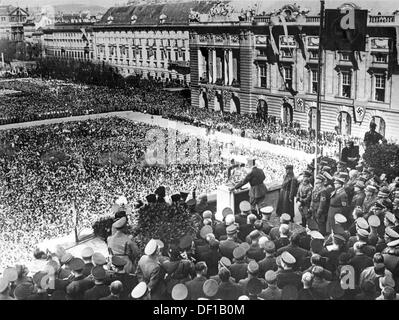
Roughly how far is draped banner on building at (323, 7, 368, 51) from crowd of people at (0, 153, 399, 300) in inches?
298

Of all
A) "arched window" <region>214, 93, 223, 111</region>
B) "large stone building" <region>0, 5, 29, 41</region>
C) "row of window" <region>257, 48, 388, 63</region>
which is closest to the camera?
A: "large stone building" <region>0, 5, 29, 41</region>

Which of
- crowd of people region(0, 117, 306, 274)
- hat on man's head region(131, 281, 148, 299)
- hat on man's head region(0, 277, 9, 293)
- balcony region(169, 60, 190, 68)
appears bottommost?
crowd of people region(0, 117, 306, 274)

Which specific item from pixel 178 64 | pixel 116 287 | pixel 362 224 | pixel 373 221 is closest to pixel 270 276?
pixel 362 224

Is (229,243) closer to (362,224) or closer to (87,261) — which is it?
(362,224)

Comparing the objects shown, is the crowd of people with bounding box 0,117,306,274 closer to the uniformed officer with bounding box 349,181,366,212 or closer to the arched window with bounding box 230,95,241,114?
the arched window with bounding box 230,95,241,114

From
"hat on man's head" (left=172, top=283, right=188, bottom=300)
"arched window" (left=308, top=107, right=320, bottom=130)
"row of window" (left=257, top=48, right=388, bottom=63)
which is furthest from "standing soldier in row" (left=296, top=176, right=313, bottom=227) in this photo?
"arched window" (left=308, top=107, right=320, bottom=130)

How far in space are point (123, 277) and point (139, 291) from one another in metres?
0.67

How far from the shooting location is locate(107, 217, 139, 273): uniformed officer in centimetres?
1241

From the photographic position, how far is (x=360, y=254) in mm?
11289

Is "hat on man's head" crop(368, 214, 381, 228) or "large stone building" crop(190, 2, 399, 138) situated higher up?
"large stone building" crop(190, 2, 399, 138)

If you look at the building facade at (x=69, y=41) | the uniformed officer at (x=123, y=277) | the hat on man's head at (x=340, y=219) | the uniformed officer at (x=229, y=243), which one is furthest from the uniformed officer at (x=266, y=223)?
Answer: the building facade at (x=69, y=41)

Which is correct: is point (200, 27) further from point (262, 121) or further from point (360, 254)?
point (360, 254)

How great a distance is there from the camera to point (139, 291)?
426 inches
